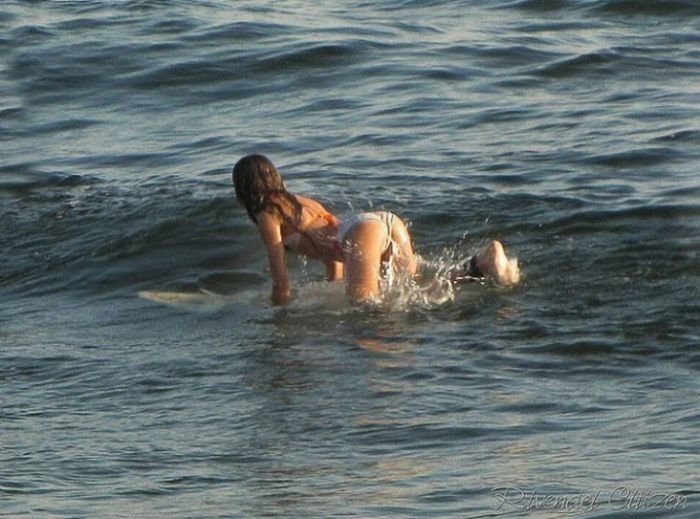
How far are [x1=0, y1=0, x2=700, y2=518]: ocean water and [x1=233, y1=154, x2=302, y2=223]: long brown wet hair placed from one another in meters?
0.59

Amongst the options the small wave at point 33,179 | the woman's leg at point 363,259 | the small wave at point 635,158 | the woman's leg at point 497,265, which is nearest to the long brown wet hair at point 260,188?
the woman's leg at point 363,259

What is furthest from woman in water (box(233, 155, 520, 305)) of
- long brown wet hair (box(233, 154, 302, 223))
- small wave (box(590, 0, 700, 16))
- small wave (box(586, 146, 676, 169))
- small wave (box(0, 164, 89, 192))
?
small wave (box(590, 0, 700, 16))

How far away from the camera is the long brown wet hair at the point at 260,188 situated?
9.51m

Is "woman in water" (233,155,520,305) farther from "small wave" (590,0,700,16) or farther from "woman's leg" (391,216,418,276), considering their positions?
"small wave" (590,0,700,16)

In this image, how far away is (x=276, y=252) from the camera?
31.7 feet

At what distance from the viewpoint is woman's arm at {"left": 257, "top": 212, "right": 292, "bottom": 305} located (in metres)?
9.64

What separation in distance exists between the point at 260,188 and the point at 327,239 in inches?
21.4

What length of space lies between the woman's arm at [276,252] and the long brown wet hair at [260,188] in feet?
0.18

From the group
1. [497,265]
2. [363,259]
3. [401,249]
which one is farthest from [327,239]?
[497,265]

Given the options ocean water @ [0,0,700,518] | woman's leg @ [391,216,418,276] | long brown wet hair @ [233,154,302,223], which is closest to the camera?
ocean water @ [0,0,700,518]

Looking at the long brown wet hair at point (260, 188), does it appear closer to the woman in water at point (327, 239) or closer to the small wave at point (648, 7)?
the woman in water at point (327, 239)

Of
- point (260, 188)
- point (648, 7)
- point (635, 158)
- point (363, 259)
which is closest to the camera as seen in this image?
point (260, 188)

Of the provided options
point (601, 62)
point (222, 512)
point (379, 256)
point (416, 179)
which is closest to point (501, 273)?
point (379, 256)

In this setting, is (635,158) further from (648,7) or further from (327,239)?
(648,7)
